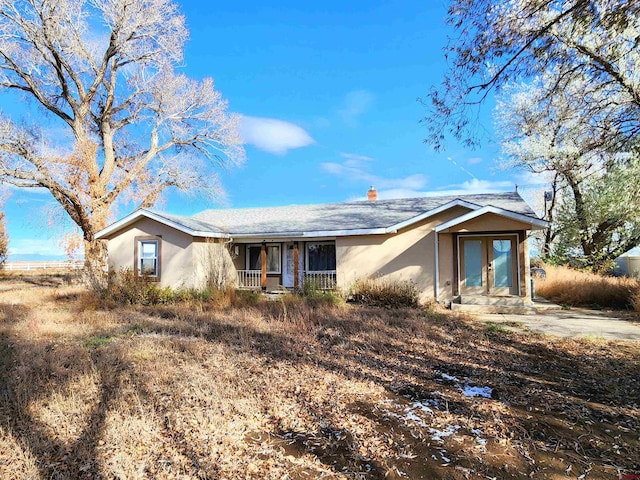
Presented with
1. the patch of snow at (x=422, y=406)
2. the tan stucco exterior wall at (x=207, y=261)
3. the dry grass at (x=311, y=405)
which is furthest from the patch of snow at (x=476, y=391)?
the tan stucco exterior wall at (x=207, y=261)

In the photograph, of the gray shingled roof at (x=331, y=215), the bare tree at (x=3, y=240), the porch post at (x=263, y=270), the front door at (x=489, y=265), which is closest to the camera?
the front door at (x=489, y=265)

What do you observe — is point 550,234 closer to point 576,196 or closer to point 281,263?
point 576,196

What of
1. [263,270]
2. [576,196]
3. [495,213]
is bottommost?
[263,270]

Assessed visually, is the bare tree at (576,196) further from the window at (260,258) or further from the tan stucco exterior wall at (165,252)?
the tan stucco exterior wall at (165,252)

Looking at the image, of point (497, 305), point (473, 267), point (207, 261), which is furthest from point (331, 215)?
point (497, 305)

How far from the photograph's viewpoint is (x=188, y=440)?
11.5ft

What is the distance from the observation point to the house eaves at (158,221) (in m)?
13.9

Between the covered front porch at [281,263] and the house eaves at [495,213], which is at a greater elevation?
the house eaves at [495,213]

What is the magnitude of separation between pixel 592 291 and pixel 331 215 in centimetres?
1020

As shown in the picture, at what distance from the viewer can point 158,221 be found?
14.7 metres

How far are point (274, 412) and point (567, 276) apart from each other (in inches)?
584

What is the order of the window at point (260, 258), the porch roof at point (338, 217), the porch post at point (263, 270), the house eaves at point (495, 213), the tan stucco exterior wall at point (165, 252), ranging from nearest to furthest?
the house eaves at point (495, 213) < the porch roof at point (338, 217) < the tan stucco exterior wall at point (165, 252) < the porch post at point (263, 270) < the window at point (260, 258)

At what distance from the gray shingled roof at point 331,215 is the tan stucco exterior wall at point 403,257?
0.60 meters

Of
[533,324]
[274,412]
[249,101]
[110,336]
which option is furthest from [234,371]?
[249,101]
